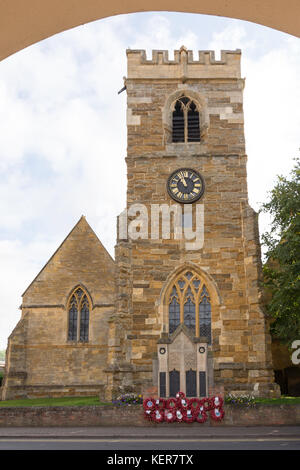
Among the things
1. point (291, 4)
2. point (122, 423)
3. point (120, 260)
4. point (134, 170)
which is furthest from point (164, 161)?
point (291, 4)

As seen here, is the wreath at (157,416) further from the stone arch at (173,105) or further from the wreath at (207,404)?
the stone arch at (173,105)

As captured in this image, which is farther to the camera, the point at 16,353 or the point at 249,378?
the point at 16,353

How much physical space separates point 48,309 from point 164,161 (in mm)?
11281

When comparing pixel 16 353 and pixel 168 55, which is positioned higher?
pixel 168 55

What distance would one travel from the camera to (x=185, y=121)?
24.5 metres

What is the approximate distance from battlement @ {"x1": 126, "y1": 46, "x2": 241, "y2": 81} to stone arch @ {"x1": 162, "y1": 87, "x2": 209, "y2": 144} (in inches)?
30.9

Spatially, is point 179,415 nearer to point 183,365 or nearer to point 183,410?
point 183,410

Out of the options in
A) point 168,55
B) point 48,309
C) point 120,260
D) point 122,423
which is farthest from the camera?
point 48,309

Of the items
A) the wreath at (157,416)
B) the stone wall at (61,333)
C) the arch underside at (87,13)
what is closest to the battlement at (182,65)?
the stone wall at (61,333)

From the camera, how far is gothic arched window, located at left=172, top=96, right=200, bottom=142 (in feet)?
80.2

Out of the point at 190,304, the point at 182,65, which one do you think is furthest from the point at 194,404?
the point at 182,65

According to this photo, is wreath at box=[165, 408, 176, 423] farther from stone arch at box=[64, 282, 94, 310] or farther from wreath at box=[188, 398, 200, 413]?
stone arch at box=[64, 282, 94, 310]

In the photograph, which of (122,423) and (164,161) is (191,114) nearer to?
(164,161)

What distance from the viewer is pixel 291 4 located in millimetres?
2629
